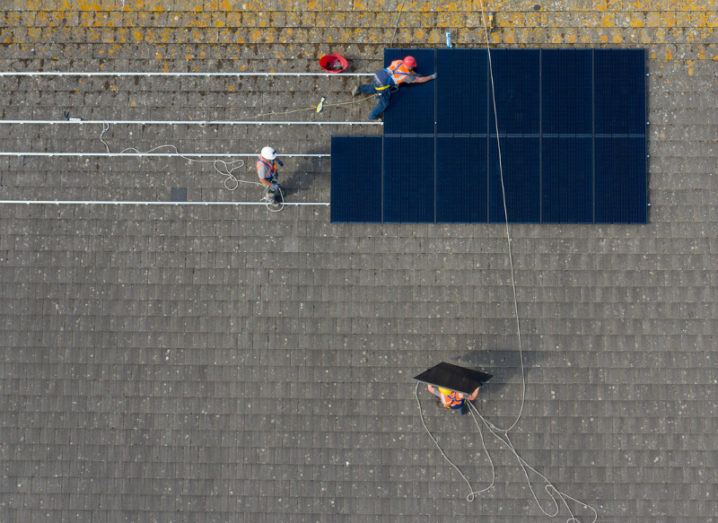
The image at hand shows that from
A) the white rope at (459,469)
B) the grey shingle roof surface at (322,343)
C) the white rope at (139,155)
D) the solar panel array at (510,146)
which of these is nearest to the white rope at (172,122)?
the grey shingle roof surface at (322,343)

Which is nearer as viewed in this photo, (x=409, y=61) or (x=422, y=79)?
(x=409, y=61)

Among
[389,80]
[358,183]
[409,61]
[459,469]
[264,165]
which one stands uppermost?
[409,61]

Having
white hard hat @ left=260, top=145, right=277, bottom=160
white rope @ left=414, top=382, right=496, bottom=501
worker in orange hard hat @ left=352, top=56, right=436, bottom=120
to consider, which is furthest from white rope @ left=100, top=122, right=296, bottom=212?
white rope @ left=414, top=382, right=496, bottom=501

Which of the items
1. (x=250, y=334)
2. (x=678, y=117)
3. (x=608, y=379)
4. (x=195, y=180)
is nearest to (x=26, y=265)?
(x=195, y=180)

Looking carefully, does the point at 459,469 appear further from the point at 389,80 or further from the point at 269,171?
the point at 389,80

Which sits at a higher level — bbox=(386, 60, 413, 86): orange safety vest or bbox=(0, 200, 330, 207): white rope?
bbox=(386, 60, 413, 86): orange safety vest

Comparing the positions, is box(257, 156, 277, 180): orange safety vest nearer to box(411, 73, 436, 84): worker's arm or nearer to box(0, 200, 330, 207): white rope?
box(0, 200, 330, 207): white rope

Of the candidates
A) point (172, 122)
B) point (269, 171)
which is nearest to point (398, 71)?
point (269, 171)

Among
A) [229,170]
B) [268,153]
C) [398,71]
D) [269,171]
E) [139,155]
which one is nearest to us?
[268,153]
